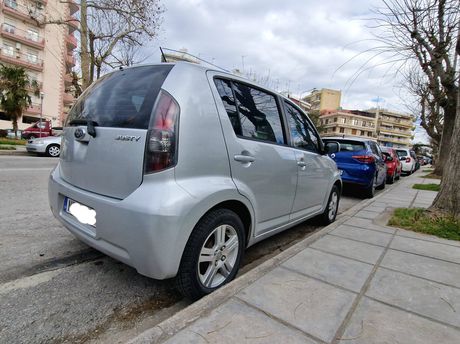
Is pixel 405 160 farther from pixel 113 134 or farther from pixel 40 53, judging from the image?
pixel 40 53

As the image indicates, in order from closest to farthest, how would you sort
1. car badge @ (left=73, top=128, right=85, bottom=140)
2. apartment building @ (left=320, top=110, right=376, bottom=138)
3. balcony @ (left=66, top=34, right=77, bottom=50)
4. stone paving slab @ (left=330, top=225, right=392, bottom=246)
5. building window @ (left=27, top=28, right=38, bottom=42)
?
car badge @ (left=73, top=128, right=85, bottom=140) → stone paving slab @ (left=330, top=225, right=392, bottom=246) → building window @ (left=27, top=28, right=38, bottom=42) → balcony @ (left=66, top=34, right=77, bottom=50) → apartment building @ (left=320, top=110, right=376, bottom=138)

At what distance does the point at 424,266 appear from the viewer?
2.75 meters

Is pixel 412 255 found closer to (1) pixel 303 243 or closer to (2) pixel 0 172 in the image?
(1) pixel 303 243

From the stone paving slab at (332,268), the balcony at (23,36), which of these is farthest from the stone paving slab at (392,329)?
the balcony at (23,36)

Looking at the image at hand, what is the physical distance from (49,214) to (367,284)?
4067 millimetres

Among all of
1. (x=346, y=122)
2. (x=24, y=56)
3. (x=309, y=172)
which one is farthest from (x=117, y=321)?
(x=346, y=122)

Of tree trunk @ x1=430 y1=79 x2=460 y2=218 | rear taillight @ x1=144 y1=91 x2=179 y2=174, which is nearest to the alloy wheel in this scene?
rear taillight @ x1=144 y1=91 x2=179 y2=174

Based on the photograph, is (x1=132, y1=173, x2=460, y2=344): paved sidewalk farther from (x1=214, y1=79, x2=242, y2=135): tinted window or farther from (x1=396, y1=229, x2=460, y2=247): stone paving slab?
(x1=214, y1=79, x2=242, y2=135): tinted window

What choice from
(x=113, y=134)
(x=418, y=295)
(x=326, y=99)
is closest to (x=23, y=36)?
(x=113, y=134)

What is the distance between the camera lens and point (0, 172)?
22.3 feet

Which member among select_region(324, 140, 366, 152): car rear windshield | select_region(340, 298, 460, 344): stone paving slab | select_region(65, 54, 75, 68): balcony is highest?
select_region(65, 54, 75, 68): balcony

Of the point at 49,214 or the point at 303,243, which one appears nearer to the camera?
the point at 303,243

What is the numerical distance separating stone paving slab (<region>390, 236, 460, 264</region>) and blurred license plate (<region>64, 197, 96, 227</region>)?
10.4 ft

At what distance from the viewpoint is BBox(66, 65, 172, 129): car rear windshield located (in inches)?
74.7
